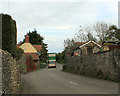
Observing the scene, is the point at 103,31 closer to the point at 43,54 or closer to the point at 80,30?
the point at 80,30

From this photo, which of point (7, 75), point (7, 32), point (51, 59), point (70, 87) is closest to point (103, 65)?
point (70, 87)

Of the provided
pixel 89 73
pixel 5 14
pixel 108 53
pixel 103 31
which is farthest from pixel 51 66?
pixel 5 14

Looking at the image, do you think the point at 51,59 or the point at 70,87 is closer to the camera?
the point at 70,87

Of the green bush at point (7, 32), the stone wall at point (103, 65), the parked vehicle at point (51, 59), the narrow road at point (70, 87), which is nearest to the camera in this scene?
the narrow road at point (70, 87)

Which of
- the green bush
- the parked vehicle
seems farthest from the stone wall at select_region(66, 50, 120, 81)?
the parked vehicle

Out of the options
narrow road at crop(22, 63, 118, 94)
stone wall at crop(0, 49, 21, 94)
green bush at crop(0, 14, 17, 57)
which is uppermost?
green bush at crop(0, 14, 17, 57)

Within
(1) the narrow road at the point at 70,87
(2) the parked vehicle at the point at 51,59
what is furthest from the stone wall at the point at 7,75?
(2) the parked vehicle at the point at 51,59

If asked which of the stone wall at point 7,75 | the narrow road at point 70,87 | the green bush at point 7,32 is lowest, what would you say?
the narrow road at point 70,87

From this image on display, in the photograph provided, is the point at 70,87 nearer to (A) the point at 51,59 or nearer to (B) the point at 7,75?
(B) the point at 7,75

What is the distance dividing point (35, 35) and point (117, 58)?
7782 centimetres

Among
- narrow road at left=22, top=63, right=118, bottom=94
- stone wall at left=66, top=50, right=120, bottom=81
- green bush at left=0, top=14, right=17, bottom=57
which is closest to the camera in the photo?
narrow road at left=22, top=63, right=118, bottom=94

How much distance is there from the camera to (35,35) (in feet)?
299

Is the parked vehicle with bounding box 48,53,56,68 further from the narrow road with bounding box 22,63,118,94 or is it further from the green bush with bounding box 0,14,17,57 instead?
the green bush with bounding box 0,14,17,57

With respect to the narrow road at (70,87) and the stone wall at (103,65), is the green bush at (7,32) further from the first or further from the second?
the stone wall at (103,65)
